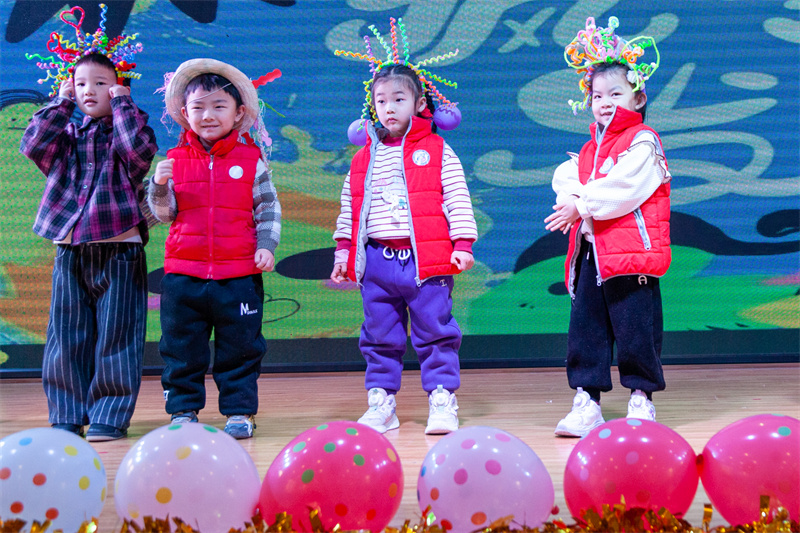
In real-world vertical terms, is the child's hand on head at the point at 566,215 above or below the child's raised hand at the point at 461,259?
above

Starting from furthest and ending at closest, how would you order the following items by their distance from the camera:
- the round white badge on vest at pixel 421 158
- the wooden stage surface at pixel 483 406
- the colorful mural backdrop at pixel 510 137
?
1. the colorful mural backdrop at pixel 510 137
2. the round white badge on vest at pixel 421 158
3. the wooden stage surface at pixel 483 406

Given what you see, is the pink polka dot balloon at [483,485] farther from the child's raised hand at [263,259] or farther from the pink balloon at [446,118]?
the pink balloon at [446,118]

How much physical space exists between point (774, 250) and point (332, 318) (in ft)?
7.33

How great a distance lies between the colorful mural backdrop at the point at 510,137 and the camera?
11.6 feet

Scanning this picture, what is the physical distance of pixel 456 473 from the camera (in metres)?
1.28

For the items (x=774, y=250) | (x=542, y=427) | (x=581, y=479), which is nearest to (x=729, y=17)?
(x=774, y=250)

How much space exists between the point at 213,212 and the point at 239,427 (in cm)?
68

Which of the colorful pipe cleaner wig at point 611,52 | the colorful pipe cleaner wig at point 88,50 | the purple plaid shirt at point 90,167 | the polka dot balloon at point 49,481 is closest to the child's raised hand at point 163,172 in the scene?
the purple plaid shirt at point 90,167

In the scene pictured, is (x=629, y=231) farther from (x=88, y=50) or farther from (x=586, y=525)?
(x=88, y=50)

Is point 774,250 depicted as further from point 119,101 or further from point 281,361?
point 119,101

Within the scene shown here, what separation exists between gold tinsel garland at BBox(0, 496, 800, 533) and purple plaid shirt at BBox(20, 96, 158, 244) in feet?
3.91

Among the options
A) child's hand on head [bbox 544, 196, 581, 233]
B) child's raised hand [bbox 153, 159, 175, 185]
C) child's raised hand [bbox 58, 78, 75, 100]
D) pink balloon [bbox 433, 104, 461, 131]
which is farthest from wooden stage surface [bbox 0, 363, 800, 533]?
child's raised hand [bbox 58, 78, 75, 100]

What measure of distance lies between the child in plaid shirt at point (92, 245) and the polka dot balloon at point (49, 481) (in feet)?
2.93

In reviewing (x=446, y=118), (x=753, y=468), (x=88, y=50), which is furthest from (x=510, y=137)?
(x=753, y=468)
